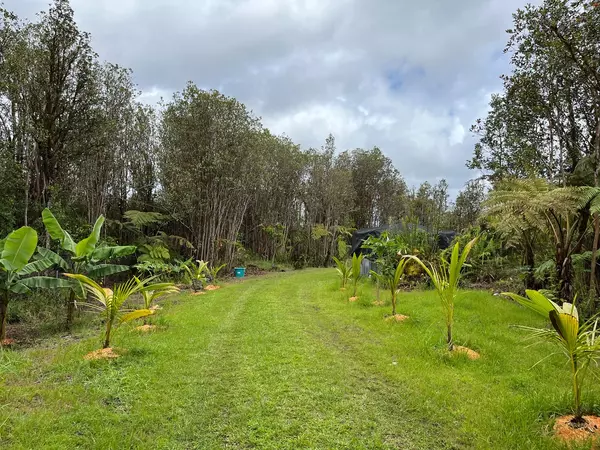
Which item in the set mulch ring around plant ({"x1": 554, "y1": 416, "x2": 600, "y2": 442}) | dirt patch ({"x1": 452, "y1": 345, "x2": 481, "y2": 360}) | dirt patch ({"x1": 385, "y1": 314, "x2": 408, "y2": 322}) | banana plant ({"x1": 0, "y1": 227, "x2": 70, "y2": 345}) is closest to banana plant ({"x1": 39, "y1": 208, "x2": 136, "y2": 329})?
banana plant ({"x1": 0, "y1": 227, "x2": 70, "y2": 345})

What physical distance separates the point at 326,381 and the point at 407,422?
903 millimetres

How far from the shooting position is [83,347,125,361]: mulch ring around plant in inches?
153

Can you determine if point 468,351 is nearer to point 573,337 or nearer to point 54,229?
point 573,337

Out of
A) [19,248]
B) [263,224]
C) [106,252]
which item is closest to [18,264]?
[19,248]

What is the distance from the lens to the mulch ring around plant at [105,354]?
12.8 ft

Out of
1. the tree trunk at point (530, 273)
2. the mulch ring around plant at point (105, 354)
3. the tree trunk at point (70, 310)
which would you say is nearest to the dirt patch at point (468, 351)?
the mulch ring around plant at point (105, 354)

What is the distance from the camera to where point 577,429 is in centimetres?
248

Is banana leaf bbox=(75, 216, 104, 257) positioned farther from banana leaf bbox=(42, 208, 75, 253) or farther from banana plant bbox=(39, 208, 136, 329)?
banana leaf bbox=(42, 208, 75, 253)

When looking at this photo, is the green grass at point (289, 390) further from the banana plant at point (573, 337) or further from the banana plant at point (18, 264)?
the banana plant at point (18, 264)

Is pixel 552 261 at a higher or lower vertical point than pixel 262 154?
lower

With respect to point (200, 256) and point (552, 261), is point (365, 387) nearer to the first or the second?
point (552, 261)

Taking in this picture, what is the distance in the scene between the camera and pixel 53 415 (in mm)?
2650

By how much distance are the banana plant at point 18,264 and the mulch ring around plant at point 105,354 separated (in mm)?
1628

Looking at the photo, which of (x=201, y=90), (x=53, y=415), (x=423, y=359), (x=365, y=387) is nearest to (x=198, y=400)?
(x=53, y=415)
